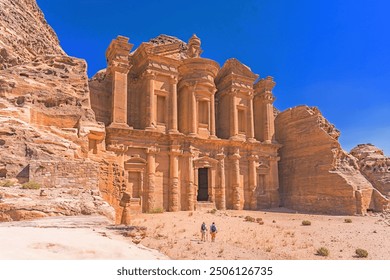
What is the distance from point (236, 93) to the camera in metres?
31.2

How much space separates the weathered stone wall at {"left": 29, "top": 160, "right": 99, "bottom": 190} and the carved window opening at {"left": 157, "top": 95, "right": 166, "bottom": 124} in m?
16.5

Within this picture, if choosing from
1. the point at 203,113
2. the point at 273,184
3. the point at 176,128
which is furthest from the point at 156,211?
the point at 273,184

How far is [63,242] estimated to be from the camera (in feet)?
19.3

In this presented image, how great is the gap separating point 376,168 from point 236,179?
14.9 meters

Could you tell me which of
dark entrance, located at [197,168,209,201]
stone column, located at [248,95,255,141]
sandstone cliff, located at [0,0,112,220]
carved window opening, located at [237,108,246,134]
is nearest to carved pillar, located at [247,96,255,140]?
stone column, located at [248,95,255,141]

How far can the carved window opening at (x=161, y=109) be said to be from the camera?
2745cm

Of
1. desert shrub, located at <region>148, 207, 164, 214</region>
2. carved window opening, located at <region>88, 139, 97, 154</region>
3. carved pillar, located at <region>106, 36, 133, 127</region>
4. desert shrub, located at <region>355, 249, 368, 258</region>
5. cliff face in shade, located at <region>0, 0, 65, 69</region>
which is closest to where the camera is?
desert shrub, located at <region>355, 249, 368, 258</region>

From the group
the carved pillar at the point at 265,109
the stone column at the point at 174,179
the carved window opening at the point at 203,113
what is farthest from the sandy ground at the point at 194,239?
the carved window opening at the point at 203,113

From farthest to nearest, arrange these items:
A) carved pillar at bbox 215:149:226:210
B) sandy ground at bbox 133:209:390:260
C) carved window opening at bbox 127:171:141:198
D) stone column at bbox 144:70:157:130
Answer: carved pillar at bbox 215:149:226:210 < stone column at bbox 144:70:157:130 < carved window opening at bbox 127:171:141:198 < sandy ground at bbox 133:209:390:260

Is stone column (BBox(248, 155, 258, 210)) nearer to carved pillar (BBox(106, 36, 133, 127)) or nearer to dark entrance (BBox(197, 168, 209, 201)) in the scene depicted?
dark entrance (BBox(197, 168, 209, 201))

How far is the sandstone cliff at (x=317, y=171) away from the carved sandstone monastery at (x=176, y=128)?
101 millimetres

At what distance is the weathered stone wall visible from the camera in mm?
10273

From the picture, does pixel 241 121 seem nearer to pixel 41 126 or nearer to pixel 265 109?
pixel 265 109
